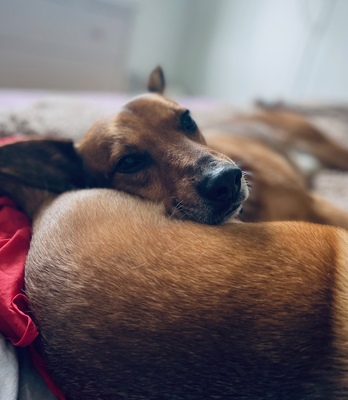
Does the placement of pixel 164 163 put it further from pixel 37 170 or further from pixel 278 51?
pixel 278 51

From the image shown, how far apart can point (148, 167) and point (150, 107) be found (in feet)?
0.76

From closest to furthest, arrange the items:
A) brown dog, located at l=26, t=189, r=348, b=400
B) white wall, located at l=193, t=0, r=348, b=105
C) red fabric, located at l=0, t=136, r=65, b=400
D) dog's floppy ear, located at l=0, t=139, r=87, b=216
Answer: brown dog, located at l=26, t=189, r=348, b=400, red fabric, located at l=0, t=136, r=65, b=400, dog's floppy ear, located at l=0, t=139, r=87, b=216, white wall, located at l=193, t=0, r=348, b=105

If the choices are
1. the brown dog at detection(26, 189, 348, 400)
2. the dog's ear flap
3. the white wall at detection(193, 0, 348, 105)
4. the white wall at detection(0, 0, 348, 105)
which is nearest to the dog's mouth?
the brown dog at detection(26, 189, 348, 400)

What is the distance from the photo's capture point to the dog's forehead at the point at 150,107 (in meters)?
1.44

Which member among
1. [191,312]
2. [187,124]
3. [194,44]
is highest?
[187,124]

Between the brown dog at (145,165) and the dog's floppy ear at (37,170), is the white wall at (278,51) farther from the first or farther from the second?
the dog's floppy ear at (37,170)

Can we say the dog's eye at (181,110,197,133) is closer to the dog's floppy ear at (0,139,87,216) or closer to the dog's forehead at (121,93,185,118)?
the dog's forehead at (121,93,185,118)

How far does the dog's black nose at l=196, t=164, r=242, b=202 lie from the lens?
116cm

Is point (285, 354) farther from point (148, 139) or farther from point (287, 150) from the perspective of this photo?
point (287, 150)

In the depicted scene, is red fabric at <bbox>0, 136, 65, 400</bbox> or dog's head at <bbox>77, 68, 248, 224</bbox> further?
dog's head at <bbox>77, 68, 248, 224</bbox>

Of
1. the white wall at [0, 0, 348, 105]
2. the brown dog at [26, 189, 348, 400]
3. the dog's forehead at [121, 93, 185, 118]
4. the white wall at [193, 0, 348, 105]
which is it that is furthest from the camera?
the white wall at [0, 0, 348, 105]

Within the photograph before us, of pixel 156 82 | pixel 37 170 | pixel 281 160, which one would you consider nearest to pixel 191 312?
pixel 37 170

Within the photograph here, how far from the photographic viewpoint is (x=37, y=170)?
139 centimetres

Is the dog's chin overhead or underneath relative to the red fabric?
overhead
